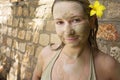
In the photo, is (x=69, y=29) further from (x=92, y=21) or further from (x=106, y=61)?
(x=106, y=61)

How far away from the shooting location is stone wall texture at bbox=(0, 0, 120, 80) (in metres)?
2.91

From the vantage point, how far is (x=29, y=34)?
16.5 ft

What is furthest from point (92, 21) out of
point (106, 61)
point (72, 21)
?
point (106, 61)

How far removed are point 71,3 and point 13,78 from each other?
4.12 metres

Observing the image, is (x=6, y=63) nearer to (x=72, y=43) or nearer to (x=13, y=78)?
(x=13, y=78)

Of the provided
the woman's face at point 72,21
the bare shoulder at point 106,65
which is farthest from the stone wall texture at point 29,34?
the woman's face at point 72,21

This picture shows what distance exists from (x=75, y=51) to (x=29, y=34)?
3.29 metres

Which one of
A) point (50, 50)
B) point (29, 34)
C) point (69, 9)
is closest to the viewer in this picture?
point (69, 9)

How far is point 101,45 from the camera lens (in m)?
3.02

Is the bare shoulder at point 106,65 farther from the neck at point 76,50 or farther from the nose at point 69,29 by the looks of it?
the nose at point 69,29

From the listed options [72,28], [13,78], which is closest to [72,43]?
[72,28]

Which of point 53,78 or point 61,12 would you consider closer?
point 61,12

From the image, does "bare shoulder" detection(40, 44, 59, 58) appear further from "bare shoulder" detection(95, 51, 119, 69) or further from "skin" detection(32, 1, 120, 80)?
"bare shoulder" detection(95, 51, 119, 69)

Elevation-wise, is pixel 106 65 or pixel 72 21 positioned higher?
pixel 72 21
